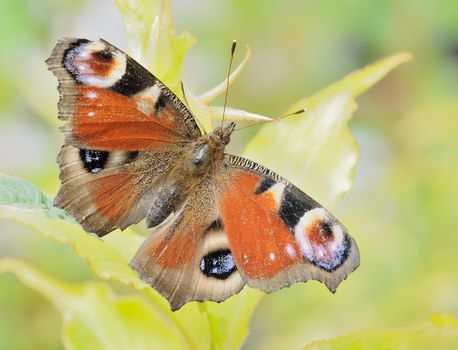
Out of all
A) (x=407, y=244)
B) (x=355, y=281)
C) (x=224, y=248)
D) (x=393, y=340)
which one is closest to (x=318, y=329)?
(x=355, y=281)

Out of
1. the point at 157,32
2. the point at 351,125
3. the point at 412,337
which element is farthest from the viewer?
the point at 351,125

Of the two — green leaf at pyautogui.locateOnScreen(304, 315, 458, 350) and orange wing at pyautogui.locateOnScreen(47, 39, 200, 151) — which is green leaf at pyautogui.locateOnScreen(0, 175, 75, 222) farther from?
green leaf at pyautogui.locateOnScreen(304, 315, 458, 350)

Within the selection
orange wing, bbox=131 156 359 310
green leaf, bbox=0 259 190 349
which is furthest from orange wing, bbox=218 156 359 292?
green leaf, bbox=0 259 190 349

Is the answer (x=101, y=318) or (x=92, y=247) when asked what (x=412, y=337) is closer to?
(x=92, y=247)

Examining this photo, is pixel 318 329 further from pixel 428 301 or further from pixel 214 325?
pixel 214 325

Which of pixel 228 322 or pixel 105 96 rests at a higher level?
pixel 105 96

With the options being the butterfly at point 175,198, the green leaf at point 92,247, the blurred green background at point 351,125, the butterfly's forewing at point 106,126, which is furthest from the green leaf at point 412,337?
the blurred green background at point 351,125

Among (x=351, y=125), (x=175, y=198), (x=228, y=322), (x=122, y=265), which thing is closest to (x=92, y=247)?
(x=122, y=265)
